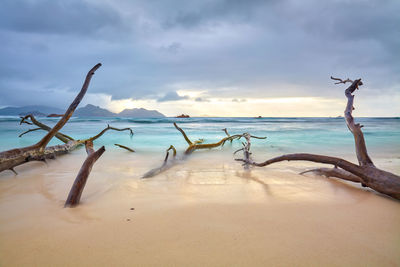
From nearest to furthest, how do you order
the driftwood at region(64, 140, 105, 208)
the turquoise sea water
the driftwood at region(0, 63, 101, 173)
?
1. the driftwood at region(64, 140, 105, 208)
2. the driftwood at region(0, 63, 101, 173)
3. the turquoise sea water

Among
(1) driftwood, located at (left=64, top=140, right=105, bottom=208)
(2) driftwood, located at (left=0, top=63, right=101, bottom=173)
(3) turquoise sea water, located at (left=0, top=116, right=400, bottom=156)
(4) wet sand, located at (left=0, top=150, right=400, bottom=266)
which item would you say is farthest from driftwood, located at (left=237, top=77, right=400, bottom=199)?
(3) turquoise sea water, located at (left=0, top=116, right=400, bottom=156)

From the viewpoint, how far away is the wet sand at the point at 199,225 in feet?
4.02

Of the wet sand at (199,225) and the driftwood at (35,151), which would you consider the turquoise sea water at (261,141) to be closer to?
the driftwood at (35,151)

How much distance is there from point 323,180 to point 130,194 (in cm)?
293

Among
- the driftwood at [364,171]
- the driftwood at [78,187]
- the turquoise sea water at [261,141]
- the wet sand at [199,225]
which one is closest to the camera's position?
the wet sand at [199,225]

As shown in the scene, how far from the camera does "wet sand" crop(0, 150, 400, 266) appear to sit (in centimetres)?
123

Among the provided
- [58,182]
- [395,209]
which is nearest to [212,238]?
[395,209]

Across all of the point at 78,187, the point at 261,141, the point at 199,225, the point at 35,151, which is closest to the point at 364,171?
the point at 199,225

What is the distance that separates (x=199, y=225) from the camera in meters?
1.61

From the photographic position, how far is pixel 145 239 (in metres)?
1.40

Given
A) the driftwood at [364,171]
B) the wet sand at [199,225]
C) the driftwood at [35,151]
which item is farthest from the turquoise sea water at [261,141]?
the wet sand at [199,225]

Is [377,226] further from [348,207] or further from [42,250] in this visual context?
[42,250]

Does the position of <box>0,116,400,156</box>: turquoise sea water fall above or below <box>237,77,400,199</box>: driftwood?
below

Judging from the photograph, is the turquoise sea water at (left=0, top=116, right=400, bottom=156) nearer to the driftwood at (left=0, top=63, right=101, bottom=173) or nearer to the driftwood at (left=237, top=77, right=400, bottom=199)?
the driftwood at (left=0, top=63, right=101, bottom=173)
